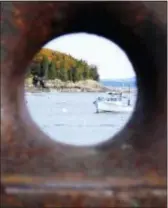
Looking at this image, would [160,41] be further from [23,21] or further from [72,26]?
[23,21]

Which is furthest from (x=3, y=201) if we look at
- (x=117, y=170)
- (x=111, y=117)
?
(x=111, y=117)

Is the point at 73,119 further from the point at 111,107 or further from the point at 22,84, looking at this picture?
the point at 22,84

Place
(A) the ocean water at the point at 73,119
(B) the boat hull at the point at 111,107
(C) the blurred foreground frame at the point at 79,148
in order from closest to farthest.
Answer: (C) the blurred foreground frame at the point at 79,148 < (A) the ocean water at the point at 73,119 < (B) the boat hull at the point at 111,107

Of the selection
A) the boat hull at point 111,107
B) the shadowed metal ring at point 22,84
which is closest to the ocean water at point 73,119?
the boat hull at point 111,107

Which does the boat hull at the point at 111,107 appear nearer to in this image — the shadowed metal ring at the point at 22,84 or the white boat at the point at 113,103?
the white boat at the point at 113,103

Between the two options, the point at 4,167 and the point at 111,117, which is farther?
the point at 111,117

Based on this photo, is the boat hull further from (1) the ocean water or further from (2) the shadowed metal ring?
(2) the shadowed metal ring

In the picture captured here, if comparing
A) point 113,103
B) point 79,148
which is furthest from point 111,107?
point 79,148

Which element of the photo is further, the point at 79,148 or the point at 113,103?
the point at 113,103

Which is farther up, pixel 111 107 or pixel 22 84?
pixel 22 84
